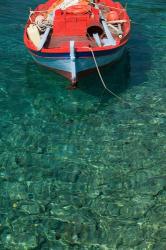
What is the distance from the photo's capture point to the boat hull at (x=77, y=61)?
585 inches

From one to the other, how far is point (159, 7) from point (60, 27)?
34.2 ft

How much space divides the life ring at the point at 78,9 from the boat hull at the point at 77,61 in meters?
2.56

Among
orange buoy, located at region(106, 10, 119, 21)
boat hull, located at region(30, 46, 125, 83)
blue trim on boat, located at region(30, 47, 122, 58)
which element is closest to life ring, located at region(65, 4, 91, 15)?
orange buoy, located at region(106, 10, 119, 21)

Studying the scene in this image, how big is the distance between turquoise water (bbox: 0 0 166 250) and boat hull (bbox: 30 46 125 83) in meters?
0.83

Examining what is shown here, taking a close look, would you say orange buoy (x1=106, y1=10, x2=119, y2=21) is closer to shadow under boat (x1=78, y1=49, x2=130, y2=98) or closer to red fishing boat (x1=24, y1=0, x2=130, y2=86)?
red fishing boat (x1=24, y1=0, x2=130, y2=86)

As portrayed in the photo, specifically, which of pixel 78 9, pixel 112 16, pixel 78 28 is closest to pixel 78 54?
pixel 78 28

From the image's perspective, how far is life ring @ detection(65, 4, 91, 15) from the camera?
17.3 m

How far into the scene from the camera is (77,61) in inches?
585

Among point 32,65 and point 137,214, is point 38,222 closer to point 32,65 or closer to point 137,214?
point 137,214

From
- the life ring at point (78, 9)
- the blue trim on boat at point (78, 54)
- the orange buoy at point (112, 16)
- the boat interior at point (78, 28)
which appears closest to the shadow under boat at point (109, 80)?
the blue trim on boat at point (78, 54)

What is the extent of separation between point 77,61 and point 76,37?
1811 millimetres

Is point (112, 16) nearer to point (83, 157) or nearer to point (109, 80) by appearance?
point (109, 80)

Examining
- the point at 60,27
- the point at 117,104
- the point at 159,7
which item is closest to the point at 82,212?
the point at 117,104

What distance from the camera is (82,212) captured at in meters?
10.7
